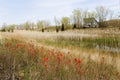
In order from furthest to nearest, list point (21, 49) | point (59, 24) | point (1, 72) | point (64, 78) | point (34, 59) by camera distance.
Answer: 1. point (59, 24)
2. point (21, 49)
3. point (34, 59)
4. point (1, 72)
5. point (64, 78)

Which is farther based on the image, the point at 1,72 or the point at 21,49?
the point at 21,49

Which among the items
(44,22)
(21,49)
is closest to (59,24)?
(44,22)

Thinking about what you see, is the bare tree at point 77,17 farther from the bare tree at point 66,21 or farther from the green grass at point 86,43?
the green grass at point 86,43

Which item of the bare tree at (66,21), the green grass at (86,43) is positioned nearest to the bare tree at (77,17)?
the bare tree at (66,21)

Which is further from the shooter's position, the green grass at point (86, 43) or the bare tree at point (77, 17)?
the bare tree at point (77, 17)

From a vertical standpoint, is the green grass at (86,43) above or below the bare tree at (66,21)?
below

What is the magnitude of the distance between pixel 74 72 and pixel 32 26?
76829 millimetres

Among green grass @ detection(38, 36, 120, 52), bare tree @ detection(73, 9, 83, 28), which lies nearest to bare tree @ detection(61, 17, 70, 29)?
bare tree @ detection(73, 9, 83, 28)

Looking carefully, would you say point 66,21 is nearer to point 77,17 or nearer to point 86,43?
point 77,17

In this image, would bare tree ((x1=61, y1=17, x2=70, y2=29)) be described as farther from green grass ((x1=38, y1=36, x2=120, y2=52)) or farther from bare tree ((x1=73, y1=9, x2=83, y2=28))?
green grass ((x1=38, y1=36, x2=120, y2=52))

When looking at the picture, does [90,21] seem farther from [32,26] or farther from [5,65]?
[5,65]

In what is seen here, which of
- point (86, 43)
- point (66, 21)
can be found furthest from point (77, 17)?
point (86, 43)

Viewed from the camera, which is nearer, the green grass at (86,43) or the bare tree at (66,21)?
the green grass at (86,43)

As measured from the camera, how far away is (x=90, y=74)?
5.21 metres
